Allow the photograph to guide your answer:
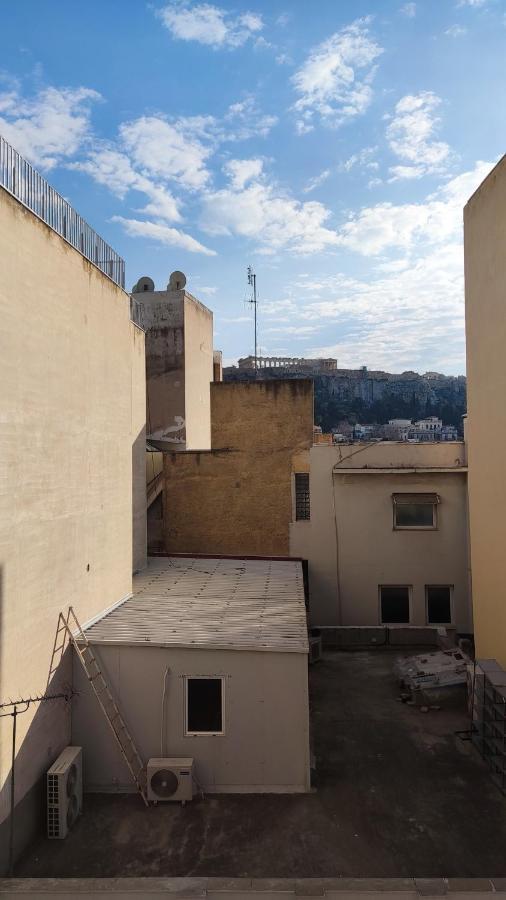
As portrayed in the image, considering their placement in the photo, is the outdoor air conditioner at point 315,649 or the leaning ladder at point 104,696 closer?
the leaning ladder at point 104,696

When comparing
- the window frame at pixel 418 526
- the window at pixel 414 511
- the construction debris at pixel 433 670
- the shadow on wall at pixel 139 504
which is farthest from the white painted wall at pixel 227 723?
the window at pixel 414 511

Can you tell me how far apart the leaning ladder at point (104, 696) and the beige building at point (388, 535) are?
882 cm

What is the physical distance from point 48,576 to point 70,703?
2341 millimetres

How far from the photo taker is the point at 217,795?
8547mm

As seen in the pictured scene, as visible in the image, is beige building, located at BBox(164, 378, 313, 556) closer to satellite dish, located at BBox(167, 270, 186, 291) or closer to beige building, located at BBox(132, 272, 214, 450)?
beige building, located at BBox(132, 272, 214, 450)

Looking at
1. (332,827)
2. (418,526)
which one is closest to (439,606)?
(418,526)

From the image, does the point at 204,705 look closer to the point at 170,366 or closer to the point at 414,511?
the point at 414,511

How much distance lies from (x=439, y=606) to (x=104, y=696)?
11116 millimetres

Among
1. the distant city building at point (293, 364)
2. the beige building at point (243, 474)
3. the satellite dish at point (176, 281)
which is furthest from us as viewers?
the distant city building at point (293, 364)

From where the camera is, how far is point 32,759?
772 cm

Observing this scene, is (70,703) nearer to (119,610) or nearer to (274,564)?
(119,610)

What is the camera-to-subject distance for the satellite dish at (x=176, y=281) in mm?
24047

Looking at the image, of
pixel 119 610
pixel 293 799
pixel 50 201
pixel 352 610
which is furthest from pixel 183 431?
pixel 293 799

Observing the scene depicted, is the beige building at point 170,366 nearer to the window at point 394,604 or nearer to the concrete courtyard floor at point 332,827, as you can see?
the window at point 394,604
